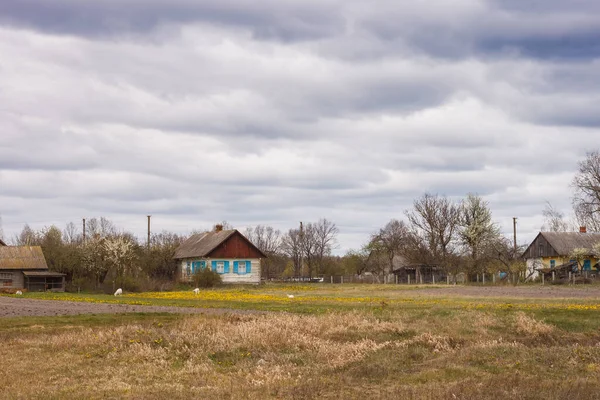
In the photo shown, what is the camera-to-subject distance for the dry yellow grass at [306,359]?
531 inches

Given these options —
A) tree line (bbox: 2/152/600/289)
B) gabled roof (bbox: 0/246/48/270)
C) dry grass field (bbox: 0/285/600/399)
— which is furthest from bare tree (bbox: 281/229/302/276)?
dry grass field (bbox: 0/285/600/399)

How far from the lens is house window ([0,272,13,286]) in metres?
62.6

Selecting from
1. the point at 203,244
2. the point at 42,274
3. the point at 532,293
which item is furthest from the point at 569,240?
the point at 42,274

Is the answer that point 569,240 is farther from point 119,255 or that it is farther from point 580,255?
point 119,255

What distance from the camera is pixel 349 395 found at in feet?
43.5

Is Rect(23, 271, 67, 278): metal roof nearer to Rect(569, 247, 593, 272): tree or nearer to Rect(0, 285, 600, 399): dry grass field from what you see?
Rect(0, 285, 600, 399): dry grass field

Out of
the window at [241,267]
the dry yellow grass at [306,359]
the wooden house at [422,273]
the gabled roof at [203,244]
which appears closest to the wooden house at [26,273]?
the gabled roof at [203,244]

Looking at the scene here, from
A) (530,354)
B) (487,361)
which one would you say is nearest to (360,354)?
(487,361)

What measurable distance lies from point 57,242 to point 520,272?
50588mm

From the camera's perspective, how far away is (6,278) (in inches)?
2469

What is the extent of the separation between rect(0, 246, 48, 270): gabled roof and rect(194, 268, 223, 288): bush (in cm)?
1386

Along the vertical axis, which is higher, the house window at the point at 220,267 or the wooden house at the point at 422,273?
the house window at the point at 220,267

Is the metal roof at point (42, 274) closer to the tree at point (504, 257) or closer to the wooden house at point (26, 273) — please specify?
the wooden house at point (26, 273)

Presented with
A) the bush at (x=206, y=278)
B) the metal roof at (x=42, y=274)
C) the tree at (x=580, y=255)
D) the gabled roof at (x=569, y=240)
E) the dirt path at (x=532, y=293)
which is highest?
the gabled roof at (x=569, y=240)
